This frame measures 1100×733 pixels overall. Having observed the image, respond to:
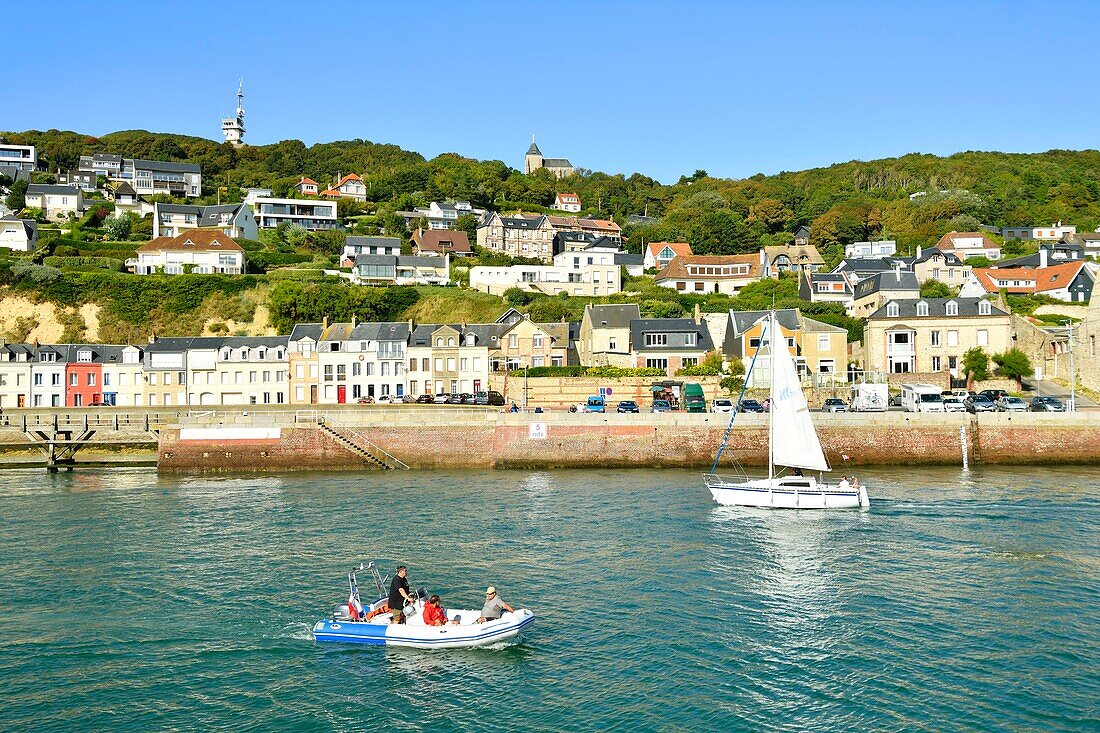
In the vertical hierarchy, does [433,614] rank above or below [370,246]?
below

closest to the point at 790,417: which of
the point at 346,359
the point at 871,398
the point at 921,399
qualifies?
the point at 921,399

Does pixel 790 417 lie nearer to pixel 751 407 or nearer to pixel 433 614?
pixel 751 407

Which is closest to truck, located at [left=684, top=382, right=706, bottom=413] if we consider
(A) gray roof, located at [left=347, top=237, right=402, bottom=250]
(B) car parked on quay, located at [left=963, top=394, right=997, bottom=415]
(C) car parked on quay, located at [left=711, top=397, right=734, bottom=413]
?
(C) car parked on quay, located at [left=711, top=397, right=734, bottom=413]

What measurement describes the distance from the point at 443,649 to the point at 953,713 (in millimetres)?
11947

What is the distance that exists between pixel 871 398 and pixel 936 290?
34872mm

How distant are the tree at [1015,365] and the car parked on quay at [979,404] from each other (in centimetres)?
664

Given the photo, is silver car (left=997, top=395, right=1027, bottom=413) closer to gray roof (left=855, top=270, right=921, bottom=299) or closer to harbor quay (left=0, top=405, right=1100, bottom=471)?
harbor quay (left=0, top=405, right=1100, bottom=471)

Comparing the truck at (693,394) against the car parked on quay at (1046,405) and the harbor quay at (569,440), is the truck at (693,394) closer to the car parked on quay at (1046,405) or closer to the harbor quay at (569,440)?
the harbor quay at (569,440)

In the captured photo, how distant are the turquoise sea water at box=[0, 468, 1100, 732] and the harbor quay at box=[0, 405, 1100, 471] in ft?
23.3

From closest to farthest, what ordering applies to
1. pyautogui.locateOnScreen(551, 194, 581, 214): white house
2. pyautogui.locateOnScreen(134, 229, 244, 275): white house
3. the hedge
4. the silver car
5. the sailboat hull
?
the sailboat hull → the silver car → the hedge → pyautogui.locateOnScreen(134, 229, 244, 275): white house → pyautogui.locateOnScreen(551, 194, 581, 214): white house

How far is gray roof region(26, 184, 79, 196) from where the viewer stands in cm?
11344

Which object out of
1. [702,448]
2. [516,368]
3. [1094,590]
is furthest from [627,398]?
[1094,590]

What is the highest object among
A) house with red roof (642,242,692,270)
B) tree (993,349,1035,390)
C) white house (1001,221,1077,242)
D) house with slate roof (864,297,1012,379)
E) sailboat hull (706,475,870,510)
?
white house (1001,221,1077,242)

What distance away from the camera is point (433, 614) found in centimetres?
2208
